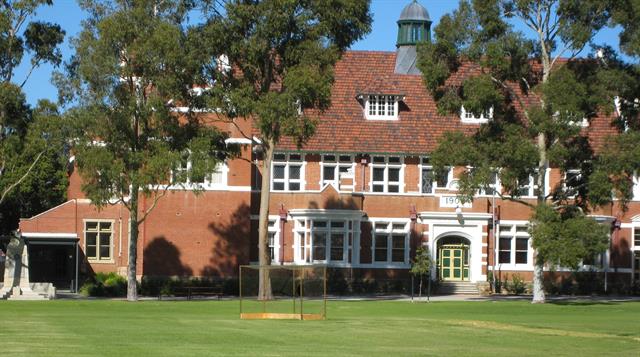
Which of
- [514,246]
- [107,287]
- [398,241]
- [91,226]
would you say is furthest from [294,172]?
[514,246]

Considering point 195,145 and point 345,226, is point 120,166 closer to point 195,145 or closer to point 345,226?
point 195,145

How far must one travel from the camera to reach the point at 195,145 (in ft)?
154

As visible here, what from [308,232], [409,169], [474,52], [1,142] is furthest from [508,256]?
[1,142]

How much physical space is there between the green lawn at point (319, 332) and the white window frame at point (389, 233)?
14409 millimetres

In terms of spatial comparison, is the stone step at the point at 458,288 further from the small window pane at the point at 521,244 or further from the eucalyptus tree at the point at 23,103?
the eucalyptus tree at the point at 23,103

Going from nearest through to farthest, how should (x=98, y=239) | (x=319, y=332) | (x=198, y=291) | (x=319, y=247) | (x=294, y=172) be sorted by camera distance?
(x=319, y=332) < (x=198, y=291) < (x=98, y=239) < (x=319, y=247) < (x=294, y=172)

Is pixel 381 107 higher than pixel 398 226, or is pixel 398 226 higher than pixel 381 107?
pixel 381 107

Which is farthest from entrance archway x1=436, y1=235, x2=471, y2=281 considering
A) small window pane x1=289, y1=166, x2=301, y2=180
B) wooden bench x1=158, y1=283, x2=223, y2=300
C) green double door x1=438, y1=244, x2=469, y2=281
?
wooden bench x1=158, y1=283, x2=223, y2=300

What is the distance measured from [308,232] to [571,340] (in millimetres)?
30906

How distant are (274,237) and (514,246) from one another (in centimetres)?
1217

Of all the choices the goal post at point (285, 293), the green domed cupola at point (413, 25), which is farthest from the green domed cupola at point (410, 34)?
the goal post at point (285, 293)

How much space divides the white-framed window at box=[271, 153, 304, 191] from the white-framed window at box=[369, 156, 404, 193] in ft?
11.7

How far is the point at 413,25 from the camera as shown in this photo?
76.2m

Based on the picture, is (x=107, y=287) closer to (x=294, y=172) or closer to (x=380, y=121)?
(x=294, y=172)
